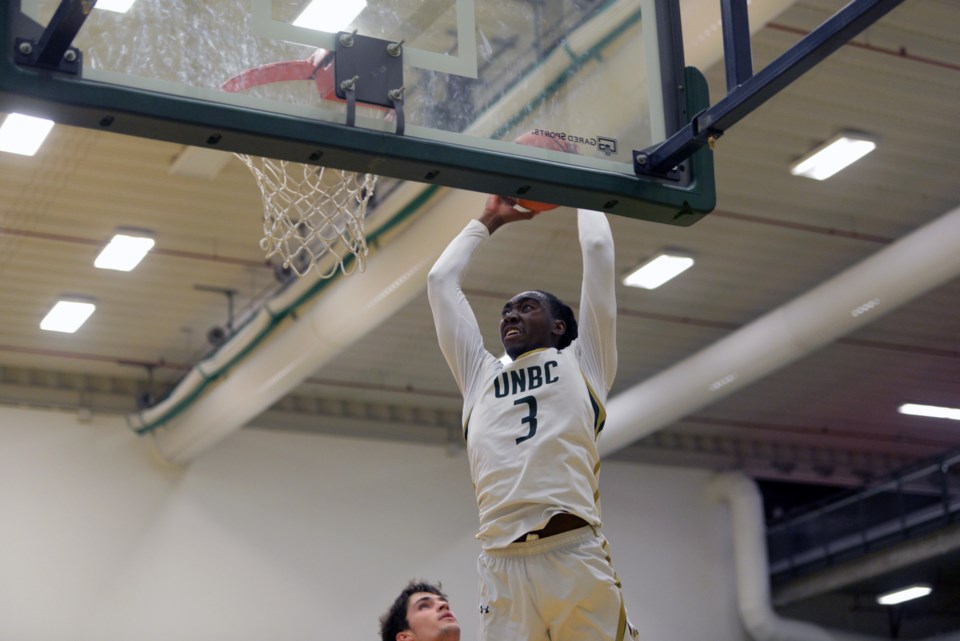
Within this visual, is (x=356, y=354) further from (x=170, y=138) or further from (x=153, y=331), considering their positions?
(x=170, y=138)

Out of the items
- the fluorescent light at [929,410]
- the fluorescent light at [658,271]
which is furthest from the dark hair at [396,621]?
the fluorescent light at [929,410]

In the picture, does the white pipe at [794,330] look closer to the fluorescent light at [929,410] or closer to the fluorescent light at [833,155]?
the fluorescent light at [833,155]

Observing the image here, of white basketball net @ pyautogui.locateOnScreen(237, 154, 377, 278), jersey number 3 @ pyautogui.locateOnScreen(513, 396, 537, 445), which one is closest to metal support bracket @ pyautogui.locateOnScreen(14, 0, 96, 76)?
white basketball net @ pyautogui.locateOnScreen(237, 154, 377, 278)

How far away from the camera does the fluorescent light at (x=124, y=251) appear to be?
14648mm

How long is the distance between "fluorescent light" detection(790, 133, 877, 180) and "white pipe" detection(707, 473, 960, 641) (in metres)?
7.71

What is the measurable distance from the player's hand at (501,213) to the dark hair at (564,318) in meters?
0.39

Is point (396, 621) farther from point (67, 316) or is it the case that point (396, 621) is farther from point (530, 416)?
point (67, 316)

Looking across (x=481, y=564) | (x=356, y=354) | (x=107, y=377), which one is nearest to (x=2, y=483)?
(x=107, y=377)

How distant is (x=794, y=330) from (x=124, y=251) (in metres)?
7.19

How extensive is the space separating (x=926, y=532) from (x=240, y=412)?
29.9ft

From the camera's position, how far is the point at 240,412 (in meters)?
16.2

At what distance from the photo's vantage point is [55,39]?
4.78 metres

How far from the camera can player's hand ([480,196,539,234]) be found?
6.54 meters

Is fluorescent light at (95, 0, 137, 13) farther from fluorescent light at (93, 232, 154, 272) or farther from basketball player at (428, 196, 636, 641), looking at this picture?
fluorescent light at (93, 232, 154, 272)
